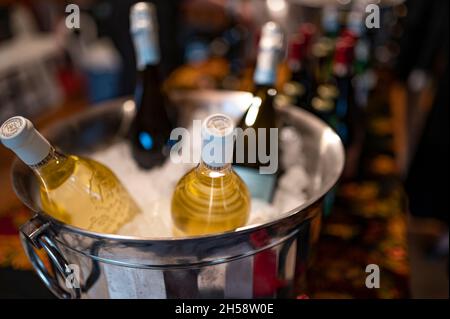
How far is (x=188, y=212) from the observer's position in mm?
452

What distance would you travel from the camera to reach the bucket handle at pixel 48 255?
371mm

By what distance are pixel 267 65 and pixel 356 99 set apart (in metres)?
0.41

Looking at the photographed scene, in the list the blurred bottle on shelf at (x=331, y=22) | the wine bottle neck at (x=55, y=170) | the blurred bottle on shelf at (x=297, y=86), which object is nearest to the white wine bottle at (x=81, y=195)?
the wine bottle neck at (x=55, y=170)

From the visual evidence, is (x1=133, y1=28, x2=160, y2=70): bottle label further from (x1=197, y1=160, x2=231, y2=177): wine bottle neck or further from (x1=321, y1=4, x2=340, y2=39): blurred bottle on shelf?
(x1=321, y1=4, x2=340, y2=39): blurred bottle on shelf

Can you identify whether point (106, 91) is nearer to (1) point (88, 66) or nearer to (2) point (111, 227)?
(1) point (88, 66)

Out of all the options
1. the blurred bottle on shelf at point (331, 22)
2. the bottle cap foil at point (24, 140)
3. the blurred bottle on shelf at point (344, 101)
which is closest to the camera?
the bottle cap foil at point (24, 140)

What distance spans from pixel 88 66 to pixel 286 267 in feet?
6.12

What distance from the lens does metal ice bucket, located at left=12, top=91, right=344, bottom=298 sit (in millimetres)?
347

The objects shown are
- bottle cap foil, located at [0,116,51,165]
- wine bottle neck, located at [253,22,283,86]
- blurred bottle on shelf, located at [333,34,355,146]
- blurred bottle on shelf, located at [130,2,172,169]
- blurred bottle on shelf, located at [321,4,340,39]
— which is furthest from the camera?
blurred bottle on shelf, located at [321,4,340,39]

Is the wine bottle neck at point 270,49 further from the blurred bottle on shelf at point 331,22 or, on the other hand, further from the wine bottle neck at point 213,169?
the blurred bottle on shelf at point 331,22

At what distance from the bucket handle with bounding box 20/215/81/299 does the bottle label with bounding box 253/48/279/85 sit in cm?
34

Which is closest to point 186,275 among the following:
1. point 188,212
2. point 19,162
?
point 188,212

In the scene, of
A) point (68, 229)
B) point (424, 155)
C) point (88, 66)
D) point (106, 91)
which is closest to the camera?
point (68, 229)

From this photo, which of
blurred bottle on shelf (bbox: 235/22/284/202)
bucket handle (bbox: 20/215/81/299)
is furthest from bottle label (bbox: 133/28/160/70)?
bucket handle (bbox: 20/215/81/299)
